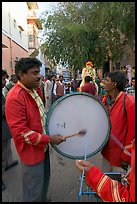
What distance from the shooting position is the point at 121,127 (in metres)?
2.54

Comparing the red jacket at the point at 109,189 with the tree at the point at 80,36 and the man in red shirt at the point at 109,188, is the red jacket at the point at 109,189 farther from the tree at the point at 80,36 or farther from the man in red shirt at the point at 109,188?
the tree at the point at 80,36

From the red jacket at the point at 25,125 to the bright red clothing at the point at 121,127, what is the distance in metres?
0.73

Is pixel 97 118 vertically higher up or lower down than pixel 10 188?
higher up

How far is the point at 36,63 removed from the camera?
2365 millimetres

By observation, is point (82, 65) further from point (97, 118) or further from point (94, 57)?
point (97, 118)

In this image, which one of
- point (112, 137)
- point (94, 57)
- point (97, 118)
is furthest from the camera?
point (94, 57)

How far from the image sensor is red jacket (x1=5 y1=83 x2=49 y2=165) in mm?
2131

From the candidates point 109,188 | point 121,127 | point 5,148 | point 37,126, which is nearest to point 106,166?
point 121,127

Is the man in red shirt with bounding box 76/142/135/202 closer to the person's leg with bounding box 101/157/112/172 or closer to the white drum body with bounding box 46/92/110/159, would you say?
the white drum body with bounding box 46/92/110/159

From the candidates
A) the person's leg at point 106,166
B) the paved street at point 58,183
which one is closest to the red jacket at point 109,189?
the person's leg at point 106,166

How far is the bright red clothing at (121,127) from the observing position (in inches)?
97.1

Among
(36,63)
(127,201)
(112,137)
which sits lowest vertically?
(127,201)

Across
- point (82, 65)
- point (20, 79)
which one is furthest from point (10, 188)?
point (82, 65)

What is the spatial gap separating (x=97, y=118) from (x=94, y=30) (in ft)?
48.1
